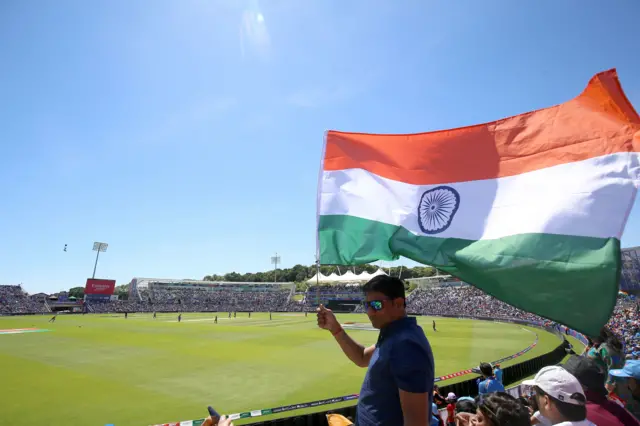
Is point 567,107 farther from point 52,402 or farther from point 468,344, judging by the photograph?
Result: point 468,344

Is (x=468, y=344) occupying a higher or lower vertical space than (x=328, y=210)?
lower

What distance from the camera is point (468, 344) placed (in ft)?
90.1

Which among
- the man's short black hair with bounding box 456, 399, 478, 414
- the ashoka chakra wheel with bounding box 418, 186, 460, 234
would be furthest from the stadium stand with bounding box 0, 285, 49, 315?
the man's short black hair with bounding box 456, 399, 478, 414

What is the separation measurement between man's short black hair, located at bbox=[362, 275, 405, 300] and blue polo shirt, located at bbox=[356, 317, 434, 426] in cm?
21

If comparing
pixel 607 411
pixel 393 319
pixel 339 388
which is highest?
pixel 393 319

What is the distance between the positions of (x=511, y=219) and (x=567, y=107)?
1.60m

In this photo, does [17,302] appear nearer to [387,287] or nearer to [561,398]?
[387,287]

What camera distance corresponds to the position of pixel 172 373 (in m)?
18.0

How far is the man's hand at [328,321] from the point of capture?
3693mm

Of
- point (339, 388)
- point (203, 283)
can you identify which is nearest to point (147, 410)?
point (339, 388)

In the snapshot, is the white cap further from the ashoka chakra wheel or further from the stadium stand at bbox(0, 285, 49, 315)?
the stadium stand at bbox(0, 285, 49, 315)

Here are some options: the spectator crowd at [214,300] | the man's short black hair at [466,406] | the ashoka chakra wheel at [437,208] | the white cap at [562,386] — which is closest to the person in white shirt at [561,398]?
the white cap at [562,386]

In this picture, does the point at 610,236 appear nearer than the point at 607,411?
No

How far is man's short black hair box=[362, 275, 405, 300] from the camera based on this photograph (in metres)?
2.72
